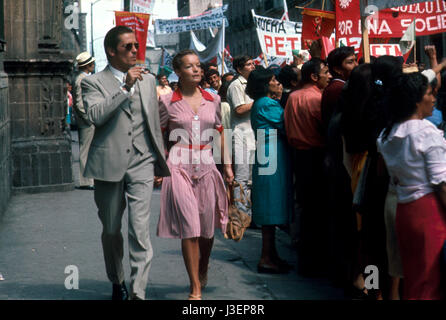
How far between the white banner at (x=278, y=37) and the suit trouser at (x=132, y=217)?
442 inches

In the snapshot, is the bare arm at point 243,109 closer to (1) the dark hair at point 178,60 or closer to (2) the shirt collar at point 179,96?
(2) the shirt collar at point 179,96

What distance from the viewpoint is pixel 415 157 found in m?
4.52

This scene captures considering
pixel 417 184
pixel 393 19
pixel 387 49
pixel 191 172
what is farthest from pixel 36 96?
pixel 417 184

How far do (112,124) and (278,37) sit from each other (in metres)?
11.8

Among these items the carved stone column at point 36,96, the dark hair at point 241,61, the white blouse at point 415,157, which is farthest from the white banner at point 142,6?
the white blouse at point 415,157

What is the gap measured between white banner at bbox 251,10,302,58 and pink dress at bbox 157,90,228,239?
1078cm

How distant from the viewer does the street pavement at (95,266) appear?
6.33 metres


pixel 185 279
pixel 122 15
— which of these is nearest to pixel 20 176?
pixel 122 15

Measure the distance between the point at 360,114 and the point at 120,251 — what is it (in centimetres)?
200

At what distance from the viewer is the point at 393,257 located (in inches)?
199

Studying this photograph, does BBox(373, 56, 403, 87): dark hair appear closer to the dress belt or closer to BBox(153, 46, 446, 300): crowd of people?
BBox(153, 46, 446, 300): crowd of people

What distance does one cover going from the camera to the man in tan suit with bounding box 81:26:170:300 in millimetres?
5719

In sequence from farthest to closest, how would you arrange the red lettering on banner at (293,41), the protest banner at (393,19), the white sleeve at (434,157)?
the red lettering on banner at (293,41)
the protest banner at (393,19)
the white sleeve at (434,157)
